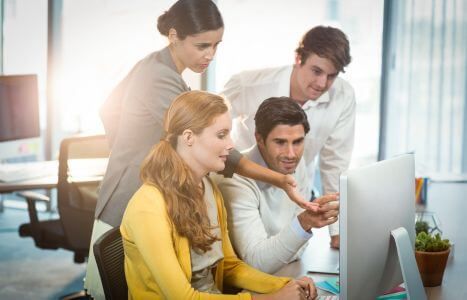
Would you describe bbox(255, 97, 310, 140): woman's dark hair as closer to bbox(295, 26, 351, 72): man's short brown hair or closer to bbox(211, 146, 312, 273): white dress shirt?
bbox(211, 146, 312, 273): white dress shirt

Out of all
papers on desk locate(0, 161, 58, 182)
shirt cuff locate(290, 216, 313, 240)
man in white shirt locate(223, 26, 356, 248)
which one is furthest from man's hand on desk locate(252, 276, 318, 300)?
papers on desk locate(0, 161, 58, 182)

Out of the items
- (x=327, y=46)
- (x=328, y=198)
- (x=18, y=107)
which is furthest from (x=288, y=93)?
(x=18, y=107)

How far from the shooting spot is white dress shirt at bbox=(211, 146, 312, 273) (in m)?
1.98

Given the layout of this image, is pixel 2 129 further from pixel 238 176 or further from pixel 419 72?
pixel 419 72

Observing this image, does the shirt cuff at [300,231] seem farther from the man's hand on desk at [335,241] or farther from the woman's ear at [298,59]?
the woman's ear at [298,59]

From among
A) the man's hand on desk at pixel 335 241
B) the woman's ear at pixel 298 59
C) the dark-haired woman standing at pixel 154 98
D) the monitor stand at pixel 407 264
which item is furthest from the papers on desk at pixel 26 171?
the monitor stand at pixel 407 264

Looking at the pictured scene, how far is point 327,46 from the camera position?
2783mm

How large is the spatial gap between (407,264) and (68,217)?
2074mm

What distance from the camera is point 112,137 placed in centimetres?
238

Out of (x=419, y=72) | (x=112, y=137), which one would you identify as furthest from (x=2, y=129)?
(x=419, y=72)

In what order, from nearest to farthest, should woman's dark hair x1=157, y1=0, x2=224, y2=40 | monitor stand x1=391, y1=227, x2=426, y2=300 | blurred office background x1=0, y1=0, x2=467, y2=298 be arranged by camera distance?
monitor stand x1=391, y1=227, x2=426, y2=300, woman's dark hair x1=157, y1=0, x2=224, y2=40, blurred office background x1=0, y1=0, x2=467, y2=298

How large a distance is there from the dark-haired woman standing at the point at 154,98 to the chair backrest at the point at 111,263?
18.8 inches

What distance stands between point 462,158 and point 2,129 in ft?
9.86

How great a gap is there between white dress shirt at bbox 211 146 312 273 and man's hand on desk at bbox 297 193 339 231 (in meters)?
0.02
